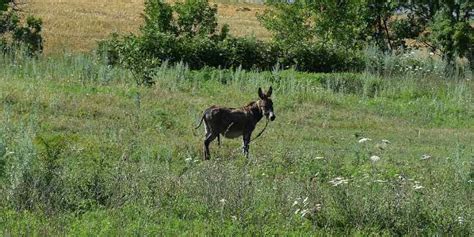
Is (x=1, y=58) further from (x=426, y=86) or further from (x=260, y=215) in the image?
(x=260, y=215)

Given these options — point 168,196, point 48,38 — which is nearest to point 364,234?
point 168,196

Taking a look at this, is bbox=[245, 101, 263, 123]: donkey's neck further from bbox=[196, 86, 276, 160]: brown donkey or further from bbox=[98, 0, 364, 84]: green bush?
bbox=[98, 0, 364, 84]: green bush

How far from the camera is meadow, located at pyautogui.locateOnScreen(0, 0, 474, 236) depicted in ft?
28.7

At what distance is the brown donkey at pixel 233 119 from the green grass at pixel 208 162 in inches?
15.2

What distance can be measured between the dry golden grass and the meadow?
16.5 metres

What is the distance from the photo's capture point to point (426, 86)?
88.5ft

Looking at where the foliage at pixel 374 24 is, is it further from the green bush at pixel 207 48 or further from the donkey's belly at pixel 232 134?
the donkey's belly at pixel 232 134

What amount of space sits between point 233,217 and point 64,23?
39.5 m

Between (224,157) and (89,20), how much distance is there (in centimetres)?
3611

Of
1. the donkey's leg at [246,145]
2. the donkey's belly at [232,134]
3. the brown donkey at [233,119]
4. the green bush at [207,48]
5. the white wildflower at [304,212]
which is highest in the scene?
the white wildflower at [304,212]

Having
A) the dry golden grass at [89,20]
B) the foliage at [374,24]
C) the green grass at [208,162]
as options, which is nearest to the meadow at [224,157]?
the green grass at [208,162]

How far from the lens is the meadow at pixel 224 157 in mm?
8734

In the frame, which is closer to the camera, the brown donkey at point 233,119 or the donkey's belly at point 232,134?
the brown donkey at point 233,119

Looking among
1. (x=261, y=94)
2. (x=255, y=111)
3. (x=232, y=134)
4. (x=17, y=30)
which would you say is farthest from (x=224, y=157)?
(x=17, y=30)
